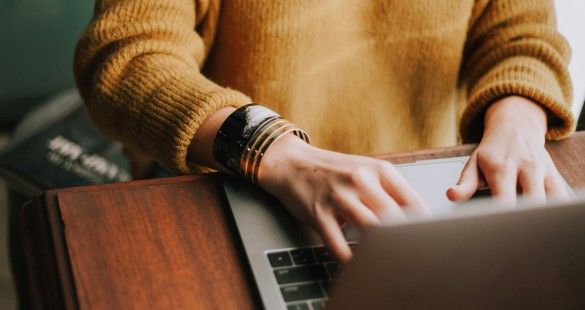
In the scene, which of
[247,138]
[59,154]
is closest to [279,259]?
[247,138]

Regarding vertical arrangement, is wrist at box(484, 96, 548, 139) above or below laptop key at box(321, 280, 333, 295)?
above

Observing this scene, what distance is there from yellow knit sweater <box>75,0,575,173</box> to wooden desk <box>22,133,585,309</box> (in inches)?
3.6

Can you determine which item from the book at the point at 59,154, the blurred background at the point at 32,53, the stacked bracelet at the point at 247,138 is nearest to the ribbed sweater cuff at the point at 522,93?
the stacked bracelet at the point at 247,138

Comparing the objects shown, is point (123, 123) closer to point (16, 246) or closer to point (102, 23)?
point (102, 23)

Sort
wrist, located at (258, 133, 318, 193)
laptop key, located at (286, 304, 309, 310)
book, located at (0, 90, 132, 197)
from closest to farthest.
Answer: laptop key, located at (286, 304, 309, 310) < wrist, located at (258, 133, 318, 193) < book, located at (0, 90, 132, 197)

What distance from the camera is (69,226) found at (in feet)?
1.63

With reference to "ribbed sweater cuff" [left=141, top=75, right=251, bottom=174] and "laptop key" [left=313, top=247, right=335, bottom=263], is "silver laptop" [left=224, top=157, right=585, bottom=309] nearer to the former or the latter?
"laptop key" [left=313, top=247, right=335, bottom=263]

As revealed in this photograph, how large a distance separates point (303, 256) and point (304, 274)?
0.02 metres

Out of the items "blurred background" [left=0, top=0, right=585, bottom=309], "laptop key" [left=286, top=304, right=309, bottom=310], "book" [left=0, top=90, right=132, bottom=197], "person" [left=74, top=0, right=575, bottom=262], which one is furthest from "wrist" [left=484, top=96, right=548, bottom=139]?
"blurred background" [left=0, top=0, right=585, bottom=309]

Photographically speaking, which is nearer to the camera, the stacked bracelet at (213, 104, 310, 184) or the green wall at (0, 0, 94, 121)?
the stacked bracelet at (213, 104, 310, 184)

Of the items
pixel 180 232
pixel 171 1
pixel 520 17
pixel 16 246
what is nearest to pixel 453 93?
pixel 520 17

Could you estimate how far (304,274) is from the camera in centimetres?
48

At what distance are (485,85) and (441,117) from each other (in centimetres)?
21

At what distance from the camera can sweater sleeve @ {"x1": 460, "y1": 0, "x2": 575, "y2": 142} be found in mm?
712
